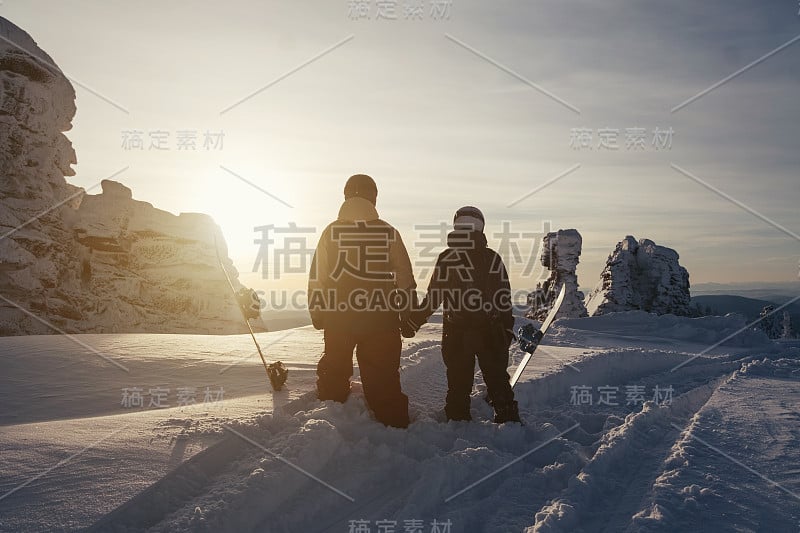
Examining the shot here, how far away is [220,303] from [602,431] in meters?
25.7

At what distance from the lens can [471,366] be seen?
4828mm

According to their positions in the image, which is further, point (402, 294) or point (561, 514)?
point (402, 294)

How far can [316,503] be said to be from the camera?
3092mm

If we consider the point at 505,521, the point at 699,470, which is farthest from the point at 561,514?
the point at 699,470

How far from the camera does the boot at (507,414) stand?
461cm

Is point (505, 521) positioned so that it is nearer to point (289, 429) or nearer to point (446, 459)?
point (446, 459)

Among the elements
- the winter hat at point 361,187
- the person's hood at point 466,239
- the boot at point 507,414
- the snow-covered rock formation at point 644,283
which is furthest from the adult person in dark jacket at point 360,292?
the snow-covered rock formation at point 644,283

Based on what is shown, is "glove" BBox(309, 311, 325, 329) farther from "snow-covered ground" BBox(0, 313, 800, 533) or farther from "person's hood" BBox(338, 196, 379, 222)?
"person's hood" BBox(338, 196, 379, 222)

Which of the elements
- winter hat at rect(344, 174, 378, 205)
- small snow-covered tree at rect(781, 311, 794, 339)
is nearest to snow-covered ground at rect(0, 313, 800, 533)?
winter hat at rect(344, 174, 378, 205)

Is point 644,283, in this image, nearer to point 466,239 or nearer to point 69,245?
point 466,239

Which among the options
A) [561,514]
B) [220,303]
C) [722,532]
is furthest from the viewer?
[220,303]

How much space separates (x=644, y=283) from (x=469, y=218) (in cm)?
2582

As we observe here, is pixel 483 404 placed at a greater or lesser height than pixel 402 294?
lesser

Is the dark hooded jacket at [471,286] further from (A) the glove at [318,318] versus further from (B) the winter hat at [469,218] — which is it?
(A) the glove at [318,318]
